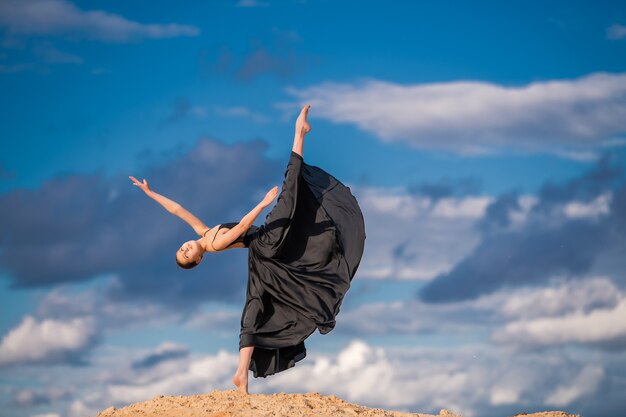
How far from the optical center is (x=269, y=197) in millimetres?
11023

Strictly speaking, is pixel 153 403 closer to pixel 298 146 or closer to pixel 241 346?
pixel 241 346

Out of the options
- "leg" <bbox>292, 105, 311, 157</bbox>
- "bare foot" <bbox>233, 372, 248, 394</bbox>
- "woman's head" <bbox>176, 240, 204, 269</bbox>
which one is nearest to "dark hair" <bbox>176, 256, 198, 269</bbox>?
"woman's head" <bbox>176, 240, 204, 269</bbox>

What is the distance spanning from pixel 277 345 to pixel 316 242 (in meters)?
1.43

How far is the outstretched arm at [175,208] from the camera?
38.7ft

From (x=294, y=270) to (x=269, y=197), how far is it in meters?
1.05

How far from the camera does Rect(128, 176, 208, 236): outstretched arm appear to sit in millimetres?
11790

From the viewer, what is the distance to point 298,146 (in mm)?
11445

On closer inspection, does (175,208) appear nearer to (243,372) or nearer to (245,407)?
(243,372)

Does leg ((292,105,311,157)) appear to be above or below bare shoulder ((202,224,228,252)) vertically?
above

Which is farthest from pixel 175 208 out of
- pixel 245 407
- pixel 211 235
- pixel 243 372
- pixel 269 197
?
pixel 245 407

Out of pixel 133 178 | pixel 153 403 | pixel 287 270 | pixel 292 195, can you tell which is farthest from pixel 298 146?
pixel 153 403

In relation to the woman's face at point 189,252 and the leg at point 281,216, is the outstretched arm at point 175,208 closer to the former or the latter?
the woman's face at point 189,252

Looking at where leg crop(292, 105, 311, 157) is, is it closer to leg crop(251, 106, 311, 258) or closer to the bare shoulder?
leg crop(251, 106, 311, 258)

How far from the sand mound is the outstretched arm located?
2.25 metres
